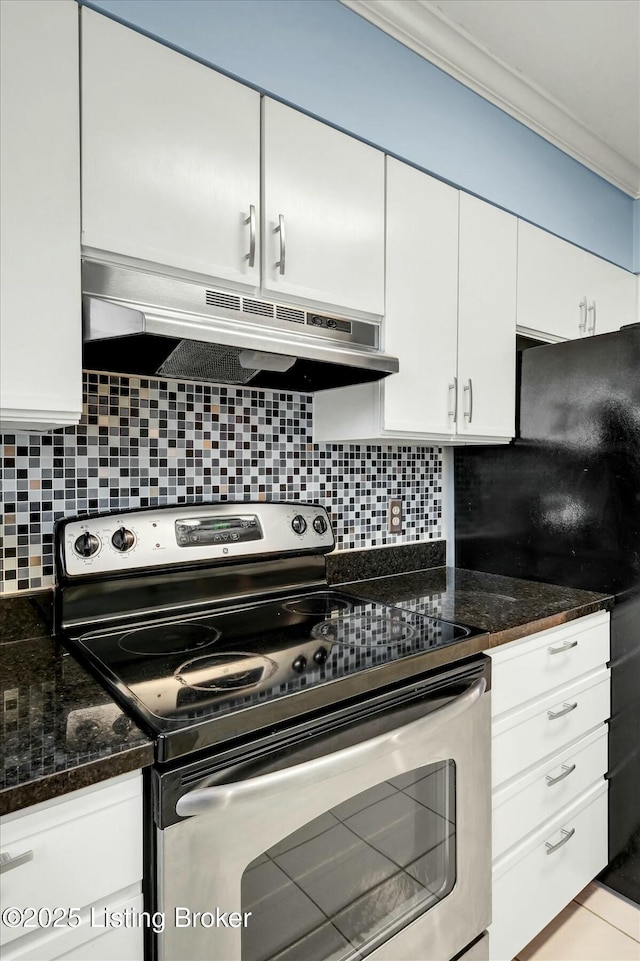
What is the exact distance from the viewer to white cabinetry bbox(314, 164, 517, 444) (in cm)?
160

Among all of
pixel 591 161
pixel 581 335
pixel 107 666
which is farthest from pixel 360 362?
pixel 591 161

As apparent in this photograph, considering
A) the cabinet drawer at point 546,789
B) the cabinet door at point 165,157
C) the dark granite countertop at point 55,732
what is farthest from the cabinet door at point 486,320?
the dark granite countertop at point 55,732

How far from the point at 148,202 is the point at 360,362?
58 centimetres

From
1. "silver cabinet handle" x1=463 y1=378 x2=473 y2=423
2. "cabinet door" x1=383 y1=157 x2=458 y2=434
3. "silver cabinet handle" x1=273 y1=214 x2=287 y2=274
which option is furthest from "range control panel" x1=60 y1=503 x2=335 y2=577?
"silver cabinet handle" x1=273 y1=214 x2=287 y2=274

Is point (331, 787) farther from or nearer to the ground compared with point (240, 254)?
nearer to the ground

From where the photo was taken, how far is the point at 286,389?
69.0 inches

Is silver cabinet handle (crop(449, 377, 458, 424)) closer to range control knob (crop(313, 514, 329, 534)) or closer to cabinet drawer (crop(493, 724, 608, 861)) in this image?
range control knob (crop(313, 514, 329, 534))

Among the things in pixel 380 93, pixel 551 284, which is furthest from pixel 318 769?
pixel 551 284

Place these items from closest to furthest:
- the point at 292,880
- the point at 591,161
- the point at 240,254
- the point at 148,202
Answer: the point at 292,880 < the point at 148,202 < the point at 240,254 < the point at 591,161

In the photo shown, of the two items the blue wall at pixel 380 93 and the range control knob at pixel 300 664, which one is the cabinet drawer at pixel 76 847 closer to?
the range control knob at pixel 300 664

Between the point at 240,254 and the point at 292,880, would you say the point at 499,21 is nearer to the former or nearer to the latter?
the point at 240,254

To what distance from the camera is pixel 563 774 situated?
1.62 metres

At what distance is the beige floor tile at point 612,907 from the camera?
1673 mm

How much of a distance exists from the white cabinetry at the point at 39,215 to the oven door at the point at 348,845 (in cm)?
75
